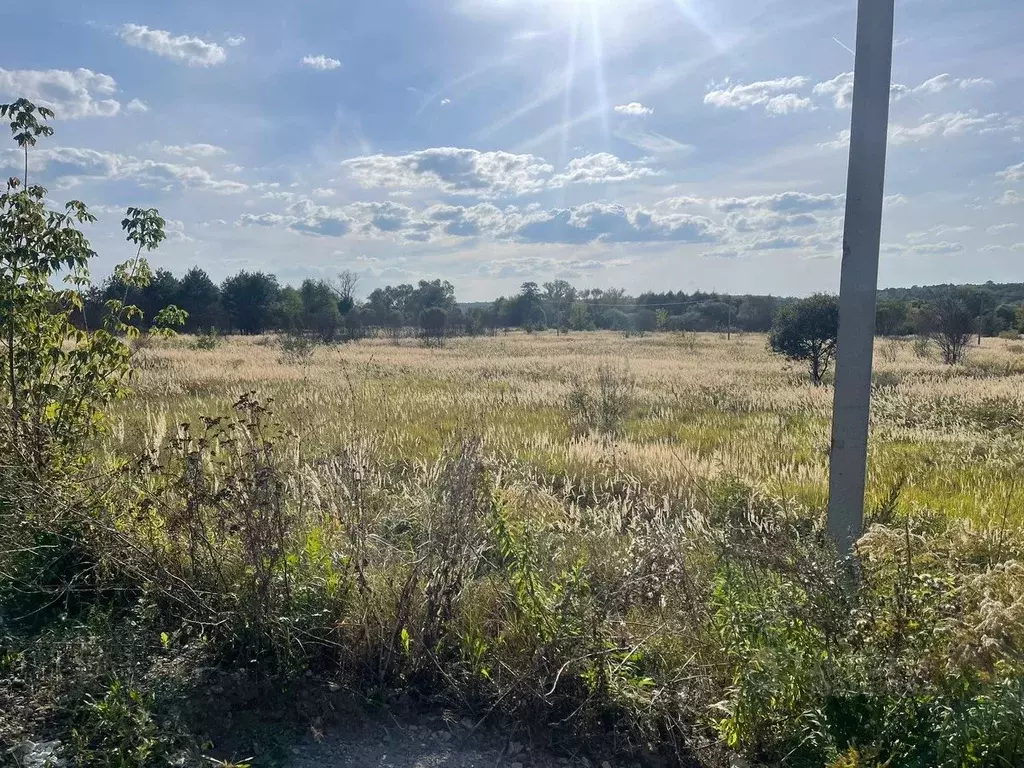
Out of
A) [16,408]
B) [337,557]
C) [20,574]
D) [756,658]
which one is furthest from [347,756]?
[16,408]

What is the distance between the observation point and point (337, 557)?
3840mm

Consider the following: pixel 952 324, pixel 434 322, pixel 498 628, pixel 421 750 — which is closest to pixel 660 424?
pixel 498 628

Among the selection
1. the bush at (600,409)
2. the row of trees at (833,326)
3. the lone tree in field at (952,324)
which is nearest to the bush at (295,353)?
the bush at (600,409)

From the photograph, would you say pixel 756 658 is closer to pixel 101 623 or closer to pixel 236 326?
pixel 101 623

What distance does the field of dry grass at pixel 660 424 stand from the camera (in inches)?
279

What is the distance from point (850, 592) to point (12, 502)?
4.81m

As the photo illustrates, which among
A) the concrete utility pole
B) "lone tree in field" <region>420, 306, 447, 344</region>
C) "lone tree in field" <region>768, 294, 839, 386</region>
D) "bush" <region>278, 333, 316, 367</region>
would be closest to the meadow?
the concrete utility pole

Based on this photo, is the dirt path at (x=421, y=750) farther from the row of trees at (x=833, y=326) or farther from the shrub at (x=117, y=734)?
the row of trees at (x=833, y=326)

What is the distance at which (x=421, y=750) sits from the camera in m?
3.03

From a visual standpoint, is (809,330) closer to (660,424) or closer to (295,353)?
(660,424)

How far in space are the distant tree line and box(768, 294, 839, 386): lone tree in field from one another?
12952 millimetres

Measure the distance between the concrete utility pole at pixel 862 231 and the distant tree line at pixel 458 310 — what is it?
110 feet

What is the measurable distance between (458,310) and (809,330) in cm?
5969

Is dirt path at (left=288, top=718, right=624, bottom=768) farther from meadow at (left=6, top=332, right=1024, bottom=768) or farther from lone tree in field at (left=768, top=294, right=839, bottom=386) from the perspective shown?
lone tree in field at (left=768, top=294, right=839, bottom=386)
